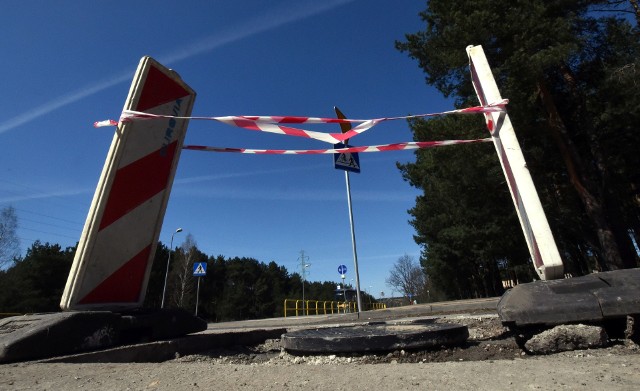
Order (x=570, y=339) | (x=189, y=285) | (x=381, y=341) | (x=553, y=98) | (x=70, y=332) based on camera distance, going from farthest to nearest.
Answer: (x=189, y=285)
(x=553, y=98)
(x=381, y=341)
(x=70, y=332)
(x=570, y=339)

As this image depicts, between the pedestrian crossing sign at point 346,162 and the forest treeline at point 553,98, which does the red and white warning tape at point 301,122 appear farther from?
the forest treeline at point 553,98

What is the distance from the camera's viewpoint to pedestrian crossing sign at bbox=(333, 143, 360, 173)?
853 centimetres

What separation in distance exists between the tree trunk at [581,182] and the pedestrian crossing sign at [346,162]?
7.73m

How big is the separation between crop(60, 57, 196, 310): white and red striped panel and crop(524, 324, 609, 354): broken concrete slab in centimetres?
314

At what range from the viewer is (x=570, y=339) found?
85.4 inches

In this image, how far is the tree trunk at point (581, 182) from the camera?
11742mm

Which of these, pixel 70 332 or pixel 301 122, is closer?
pixel 70 332

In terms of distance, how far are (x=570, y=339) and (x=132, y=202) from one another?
3.39 meters

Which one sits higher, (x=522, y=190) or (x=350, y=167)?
(x=350, y=167)

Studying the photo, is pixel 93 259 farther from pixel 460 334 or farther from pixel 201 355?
pixel 460 334

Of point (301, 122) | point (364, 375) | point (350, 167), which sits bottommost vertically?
point (364, 375)

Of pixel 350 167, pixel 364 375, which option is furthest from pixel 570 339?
pixel 350 167

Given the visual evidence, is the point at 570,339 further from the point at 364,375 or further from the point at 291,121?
the point at 291,121

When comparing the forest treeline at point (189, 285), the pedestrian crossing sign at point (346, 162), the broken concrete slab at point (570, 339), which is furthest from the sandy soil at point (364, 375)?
the forest treeline at point (189, 285)
